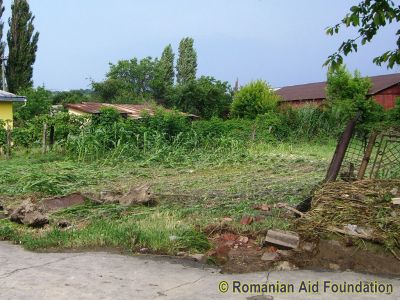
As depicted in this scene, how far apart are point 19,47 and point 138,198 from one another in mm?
33339

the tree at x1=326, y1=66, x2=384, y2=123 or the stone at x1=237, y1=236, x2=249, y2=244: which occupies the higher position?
the tree at x1=326, y1=66, x2=384, y2=123

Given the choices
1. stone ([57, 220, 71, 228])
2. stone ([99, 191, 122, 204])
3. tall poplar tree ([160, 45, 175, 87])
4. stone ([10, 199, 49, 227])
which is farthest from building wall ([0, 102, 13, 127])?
tall poplar tree ([160, 45, 175, 87])

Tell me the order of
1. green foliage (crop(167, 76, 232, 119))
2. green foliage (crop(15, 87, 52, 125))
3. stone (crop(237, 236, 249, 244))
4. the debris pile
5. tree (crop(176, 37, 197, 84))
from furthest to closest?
tree (crop(176, 37, 197, 84)), green foliage (crop(167, 76, 232, 119)), green foliage (crop(15, 87, 52, 125)), stone (crop(237, 236, 249, 244)), the debris pile

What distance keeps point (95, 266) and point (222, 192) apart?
12.4 feet

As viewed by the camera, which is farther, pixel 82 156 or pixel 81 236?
pixel 82 156

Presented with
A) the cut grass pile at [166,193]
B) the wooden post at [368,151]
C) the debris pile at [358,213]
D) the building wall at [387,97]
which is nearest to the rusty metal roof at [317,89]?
the building wall at [387,97]

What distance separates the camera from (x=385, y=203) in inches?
197

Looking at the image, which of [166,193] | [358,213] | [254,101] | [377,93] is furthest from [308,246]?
[377,93]

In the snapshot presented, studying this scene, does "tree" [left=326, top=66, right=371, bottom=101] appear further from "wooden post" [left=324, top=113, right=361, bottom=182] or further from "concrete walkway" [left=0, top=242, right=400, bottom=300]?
"concrete walkway" [left=0, top=242, right=400, bottom=300]

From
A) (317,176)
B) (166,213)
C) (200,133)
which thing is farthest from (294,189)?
(200,133)

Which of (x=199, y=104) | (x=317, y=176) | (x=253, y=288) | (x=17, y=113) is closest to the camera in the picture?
(x=253, y=288)

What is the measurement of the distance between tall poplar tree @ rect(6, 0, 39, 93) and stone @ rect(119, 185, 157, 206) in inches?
1277

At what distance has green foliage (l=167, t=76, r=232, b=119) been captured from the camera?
1323 inches

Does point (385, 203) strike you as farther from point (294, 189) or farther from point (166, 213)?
point (294, 189)
